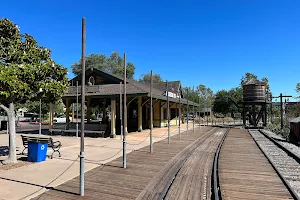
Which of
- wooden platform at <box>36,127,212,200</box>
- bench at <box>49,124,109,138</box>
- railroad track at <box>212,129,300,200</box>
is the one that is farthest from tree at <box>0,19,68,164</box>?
bench at <box>49,124,109,138</box>

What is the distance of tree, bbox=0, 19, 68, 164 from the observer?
739 cm

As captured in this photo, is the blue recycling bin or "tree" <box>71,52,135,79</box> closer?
the blue recycling bin

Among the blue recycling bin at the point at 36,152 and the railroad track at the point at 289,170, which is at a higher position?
the blue recycling bin at the point at 36,152

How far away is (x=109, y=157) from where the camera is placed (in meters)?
9.51

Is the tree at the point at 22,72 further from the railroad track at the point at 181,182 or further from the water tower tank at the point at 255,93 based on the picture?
the water tower tank at the point at 255,93

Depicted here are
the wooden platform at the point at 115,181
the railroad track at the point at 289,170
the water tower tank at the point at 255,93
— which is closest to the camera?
the wooden platform at the point at 115,181

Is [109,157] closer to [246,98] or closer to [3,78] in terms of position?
[3,78]

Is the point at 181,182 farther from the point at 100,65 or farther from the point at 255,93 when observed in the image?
the point at 100,65

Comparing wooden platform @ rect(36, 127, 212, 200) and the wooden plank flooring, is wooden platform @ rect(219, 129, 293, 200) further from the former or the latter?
wooden platform @ rect(36, 127, 212, 200)

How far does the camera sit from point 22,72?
302 inches

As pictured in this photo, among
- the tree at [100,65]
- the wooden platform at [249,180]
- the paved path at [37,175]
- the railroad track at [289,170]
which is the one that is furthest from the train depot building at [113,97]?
the tree at [100,65]

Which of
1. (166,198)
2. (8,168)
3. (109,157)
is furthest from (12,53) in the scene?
(166,198)

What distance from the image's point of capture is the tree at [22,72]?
291 inches

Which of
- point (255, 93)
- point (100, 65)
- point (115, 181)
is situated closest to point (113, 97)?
point (115, 181)
